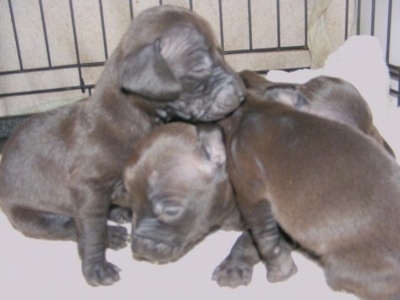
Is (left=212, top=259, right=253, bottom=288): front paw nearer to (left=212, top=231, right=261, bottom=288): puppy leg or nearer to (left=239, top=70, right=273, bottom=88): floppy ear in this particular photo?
(left=212, top=231, right=261, bottom=288): puppy leg

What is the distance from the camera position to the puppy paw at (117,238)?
7.41 feet

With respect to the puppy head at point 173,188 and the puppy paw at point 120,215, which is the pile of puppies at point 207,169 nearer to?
the puppy head at point 173,188

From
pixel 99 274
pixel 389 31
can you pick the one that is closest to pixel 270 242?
pixel 99 274

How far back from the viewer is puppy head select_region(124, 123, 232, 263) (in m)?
1.84

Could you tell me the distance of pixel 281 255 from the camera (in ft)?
6.36

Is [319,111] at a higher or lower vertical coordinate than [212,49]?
lower

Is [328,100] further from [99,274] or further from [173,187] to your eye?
[99,274]

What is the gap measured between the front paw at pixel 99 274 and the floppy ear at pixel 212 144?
50 cm

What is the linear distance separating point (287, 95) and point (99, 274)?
3.00ft

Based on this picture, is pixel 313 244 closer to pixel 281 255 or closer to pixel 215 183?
pixel 281 255

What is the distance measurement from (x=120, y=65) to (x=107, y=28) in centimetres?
209

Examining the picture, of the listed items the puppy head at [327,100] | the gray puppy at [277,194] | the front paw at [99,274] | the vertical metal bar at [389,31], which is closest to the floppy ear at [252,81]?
the puppy head at [327,100]

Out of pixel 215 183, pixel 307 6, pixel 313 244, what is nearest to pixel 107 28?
pixel 307 6

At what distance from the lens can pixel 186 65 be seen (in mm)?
1948
